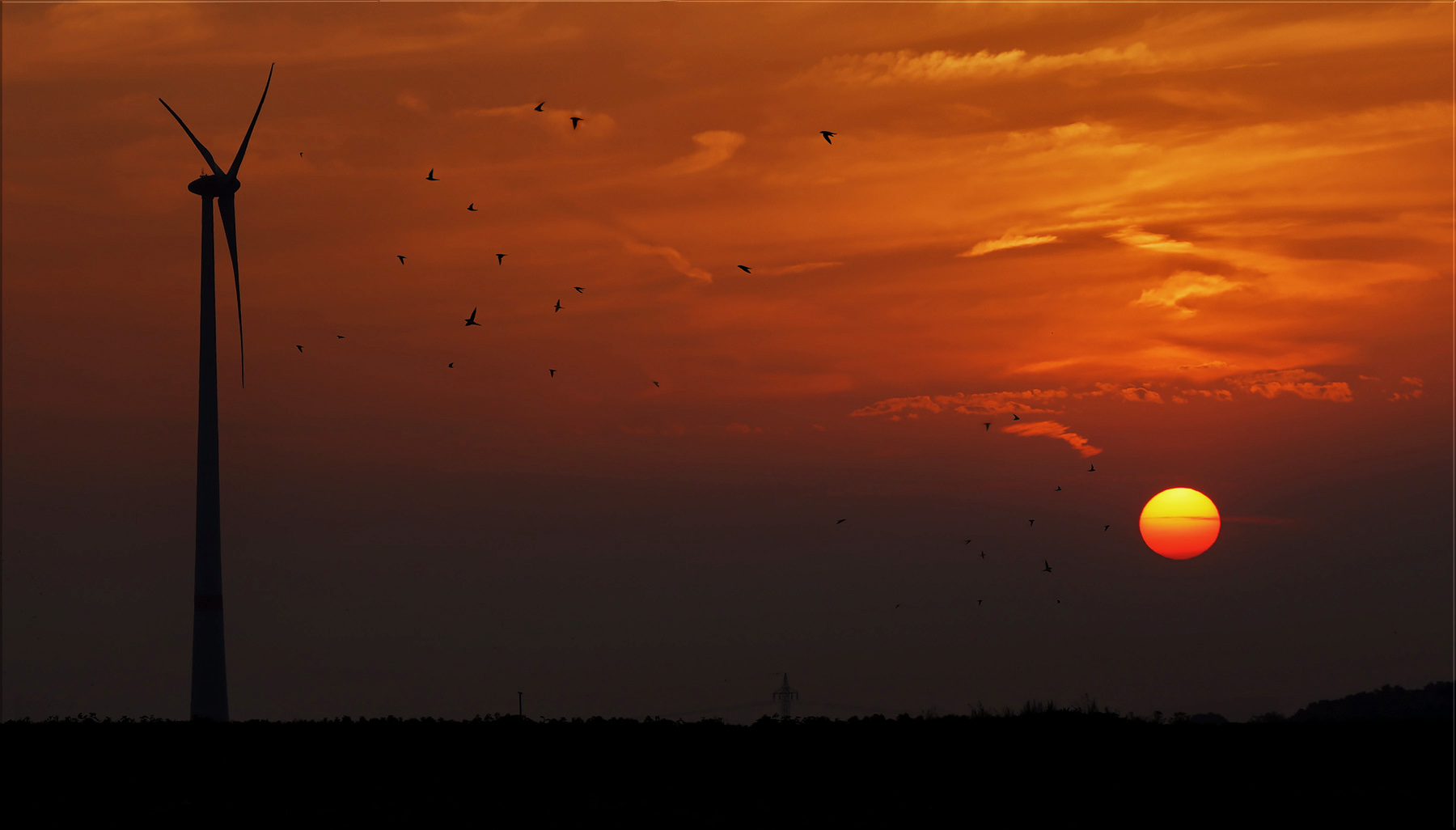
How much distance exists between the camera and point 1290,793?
1465 inches

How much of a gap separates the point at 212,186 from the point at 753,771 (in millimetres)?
53074

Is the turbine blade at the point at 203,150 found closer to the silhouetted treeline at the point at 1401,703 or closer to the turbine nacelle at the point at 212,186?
the turbine nacelle at the point at 212,186

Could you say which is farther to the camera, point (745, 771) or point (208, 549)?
point (208, 549)

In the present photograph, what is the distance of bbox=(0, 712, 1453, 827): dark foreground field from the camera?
3588cm

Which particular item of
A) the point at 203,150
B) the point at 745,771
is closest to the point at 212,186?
the point at 203,150

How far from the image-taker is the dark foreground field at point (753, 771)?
118ft

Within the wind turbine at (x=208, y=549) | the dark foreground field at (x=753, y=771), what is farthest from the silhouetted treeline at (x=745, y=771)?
the wind turbine at (x=208, y=549)

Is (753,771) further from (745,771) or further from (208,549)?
(208,549)

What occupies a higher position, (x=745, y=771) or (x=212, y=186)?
(x=212, y=186)

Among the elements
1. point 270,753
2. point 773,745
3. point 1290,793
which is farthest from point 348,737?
point 1290,793

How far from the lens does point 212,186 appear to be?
254ft

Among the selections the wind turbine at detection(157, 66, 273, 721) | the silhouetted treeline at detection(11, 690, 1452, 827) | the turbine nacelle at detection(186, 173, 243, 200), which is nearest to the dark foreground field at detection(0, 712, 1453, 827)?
the silhouetted treeline at detection(11, 690, 1452, 827)

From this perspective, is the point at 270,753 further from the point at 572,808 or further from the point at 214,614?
the point at 214,614

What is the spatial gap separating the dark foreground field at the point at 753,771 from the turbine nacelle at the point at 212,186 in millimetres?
38069
